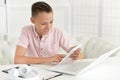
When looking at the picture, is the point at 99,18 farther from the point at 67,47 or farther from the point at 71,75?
the point at 71,75

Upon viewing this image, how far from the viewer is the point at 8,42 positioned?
2.03 meters

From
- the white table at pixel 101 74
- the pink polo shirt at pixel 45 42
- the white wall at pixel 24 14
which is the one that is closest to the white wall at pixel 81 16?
the white wall at pixel 24 14

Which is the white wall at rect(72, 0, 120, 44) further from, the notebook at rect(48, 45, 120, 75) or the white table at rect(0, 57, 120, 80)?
the white table at rect(0, 57, 120, 80)

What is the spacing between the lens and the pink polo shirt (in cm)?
179

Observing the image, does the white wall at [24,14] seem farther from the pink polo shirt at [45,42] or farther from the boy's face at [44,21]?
the boy's face at [44,21]

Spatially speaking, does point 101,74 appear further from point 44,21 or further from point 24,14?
point 24,14

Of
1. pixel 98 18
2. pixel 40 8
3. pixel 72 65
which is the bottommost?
pixel 72 65

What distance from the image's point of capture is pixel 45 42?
1.82m

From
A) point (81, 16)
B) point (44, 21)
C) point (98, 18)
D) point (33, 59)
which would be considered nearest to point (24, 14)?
point (81, 16)

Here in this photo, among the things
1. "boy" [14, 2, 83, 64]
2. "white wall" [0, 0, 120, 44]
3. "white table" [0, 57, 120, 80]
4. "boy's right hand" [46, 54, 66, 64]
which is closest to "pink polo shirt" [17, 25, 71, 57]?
"boy" [14, 2, 83, 64]

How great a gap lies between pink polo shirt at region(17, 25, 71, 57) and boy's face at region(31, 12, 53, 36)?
9 centimetres

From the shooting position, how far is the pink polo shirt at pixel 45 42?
1.79 metres

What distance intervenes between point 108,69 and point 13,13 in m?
2.07

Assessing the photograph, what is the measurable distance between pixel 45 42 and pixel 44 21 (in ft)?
0.72
